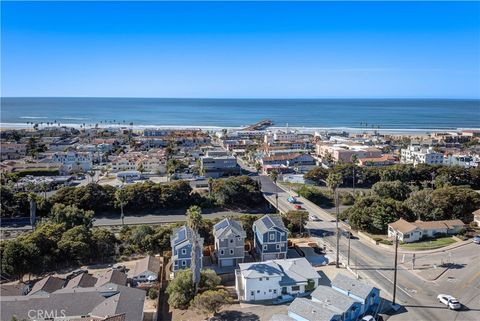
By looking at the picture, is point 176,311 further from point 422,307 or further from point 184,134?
point 184,134

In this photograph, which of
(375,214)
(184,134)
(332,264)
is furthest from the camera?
(184,134)

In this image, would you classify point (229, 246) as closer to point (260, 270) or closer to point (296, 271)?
point (260, 270)

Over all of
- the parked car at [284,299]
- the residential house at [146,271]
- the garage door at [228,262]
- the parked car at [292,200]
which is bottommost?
the parked car at [284,299]

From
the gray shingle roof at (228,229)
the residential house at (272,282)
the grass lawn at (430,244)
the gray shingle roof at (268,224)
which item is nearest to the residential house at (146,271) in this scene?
the gray shingle roof at (228,229)

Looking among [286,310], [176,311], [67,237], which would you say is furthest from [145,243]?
[286,310]

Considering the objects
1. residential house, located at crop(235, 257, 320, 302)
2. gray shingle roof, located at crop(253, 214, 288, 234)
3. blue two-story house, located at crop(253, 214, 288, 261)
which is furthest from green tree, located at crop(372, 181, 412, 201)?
residential house, located at crop(235, 257, 320, 302)

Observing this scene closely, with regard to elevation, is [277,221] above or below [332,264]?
above

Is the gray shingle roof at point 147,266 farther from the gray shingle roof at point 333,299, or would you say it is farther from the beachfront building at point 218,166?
the beachfront building at point 218,166
